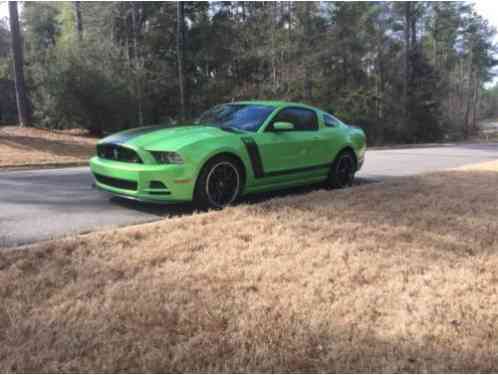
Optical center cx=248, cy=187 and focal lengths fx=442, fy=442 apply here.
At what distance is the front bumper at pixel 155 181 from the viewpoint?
5.18m

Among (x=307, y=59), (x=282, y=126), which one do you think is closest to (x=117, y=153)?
(x=282, y=126)

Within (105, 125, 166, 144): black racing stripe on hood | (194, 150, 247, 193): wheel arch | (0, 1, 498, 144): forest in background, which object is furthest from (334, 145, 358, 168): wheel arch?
(0, 1, 498, 144): forest in background

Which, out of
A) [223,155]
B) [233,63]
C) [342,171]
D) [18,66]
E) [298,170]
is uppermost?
[233,63]

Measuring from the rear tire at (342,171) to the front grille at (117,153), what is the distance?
3.32 meters

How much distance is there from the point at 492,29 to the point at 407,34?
2250cm

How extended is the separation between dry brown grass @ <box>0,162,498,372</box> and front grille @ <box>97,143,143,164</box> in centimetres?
122

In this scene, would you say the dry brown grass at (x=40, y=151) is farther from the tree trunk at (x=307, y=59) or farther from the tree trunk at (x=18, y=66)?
the tree trunk at (x=307, y=59)

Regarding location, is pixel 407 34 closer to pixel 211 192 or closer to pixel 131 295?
pixel 211 192

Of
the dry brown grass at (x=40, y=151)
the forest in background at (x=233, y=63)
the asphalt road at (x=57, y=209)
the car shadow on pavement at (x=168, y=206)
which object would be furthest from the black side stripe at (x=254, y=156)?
the forest in background at (x=233, y=63)

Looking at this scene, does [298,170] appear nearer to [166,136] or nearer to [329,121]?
[329,121]

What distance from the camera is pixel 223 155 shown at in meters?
5.56

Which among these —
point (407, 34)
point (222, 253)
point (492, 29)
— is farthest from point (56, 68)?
point (492, 29)

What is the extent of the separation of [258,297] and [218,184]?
2822 millimetres

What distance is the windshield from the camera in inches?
242
